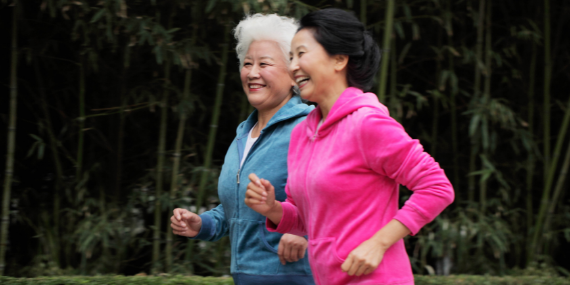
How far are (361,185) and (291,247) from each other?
15.1 inches

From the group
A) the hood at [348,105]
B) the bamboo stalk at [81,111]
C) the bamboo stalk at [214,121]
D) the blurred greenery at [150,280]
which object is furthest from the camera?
the bamboo stalk at [81,111]

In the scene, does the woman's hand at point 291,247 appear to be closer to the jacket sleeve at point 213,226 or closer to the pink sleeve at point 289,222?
the pink sleeve at point 289,222

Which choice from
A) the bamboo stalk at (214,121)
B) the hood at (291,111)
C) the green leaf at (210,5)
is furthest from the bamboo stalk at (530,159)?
the hood at (291,111)

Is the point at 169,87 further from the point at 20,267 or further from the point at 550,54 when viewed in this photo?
the point at 550,54

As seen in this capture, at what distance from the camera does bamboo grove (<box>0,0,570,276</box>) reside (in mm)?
3258

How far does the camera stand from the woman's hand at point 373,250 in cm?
113

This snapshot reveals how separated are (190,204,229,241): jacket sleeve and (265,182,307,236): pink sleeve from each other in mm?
393

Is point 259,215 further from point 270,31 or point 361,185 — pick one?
point 270,31

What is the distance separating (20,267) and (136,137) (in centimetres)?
124

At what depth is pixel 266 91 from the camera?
1.71 m

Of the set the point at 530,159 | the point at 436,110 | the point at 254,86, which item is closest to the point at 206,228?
the point at 254,86

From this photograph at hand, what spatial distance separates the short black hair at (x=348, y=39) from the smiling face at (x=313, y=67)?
0.06 feet

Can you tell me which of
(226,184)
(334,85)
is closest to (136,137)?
(226,184)

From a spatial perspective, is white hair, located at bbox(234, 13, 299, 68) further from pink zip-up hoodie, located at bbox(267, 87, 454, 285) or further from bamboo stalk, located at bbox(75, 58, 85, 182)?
bamboo stalk, located at bbox(75, 58, 85, 182)
